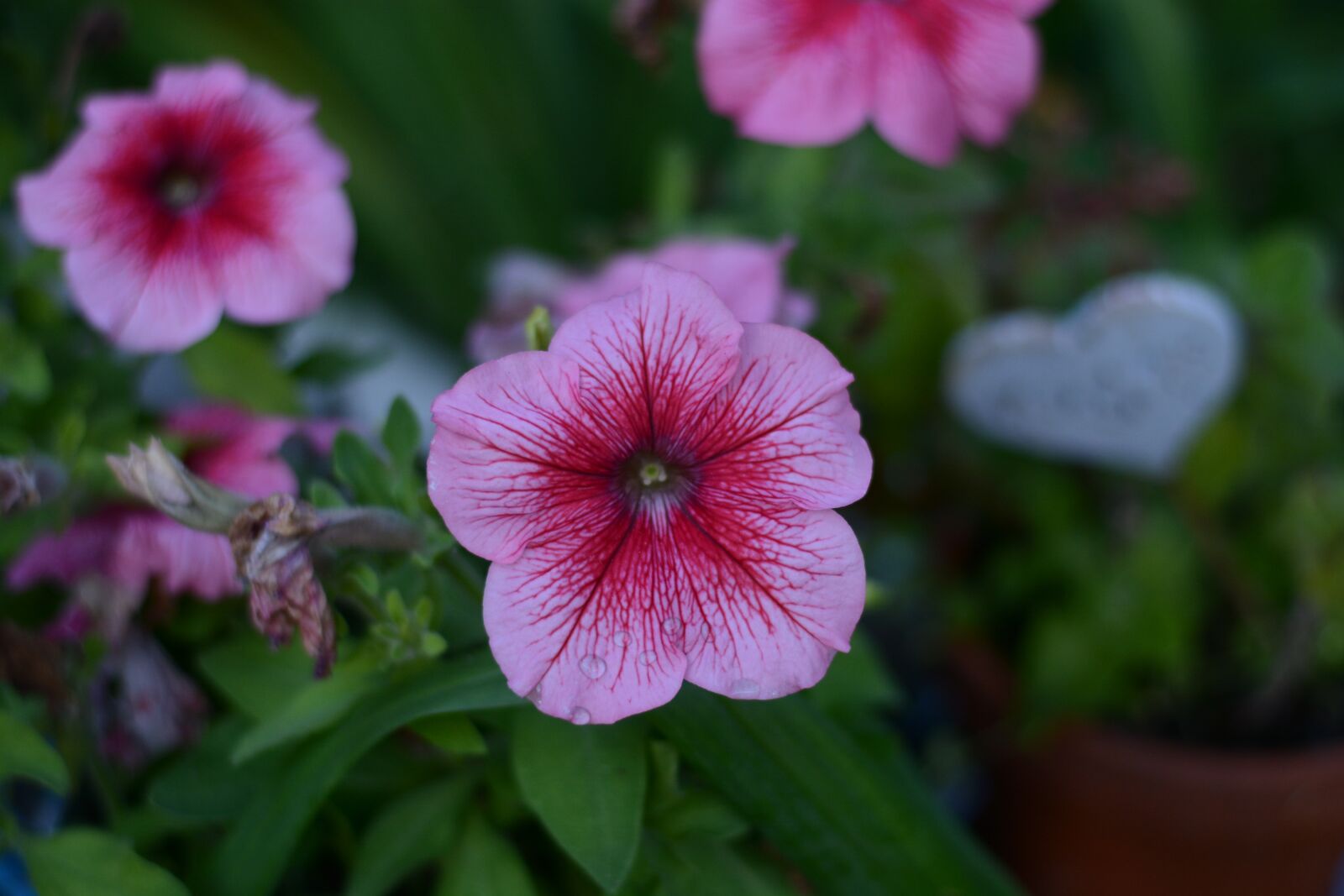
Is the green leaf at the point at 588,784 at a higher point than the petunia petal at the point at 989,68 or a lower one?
lower

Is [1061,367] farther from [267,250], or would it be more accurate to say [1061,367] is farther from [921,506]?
[267,250]

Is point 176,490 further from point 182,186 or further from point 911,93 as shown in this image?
point 911,93

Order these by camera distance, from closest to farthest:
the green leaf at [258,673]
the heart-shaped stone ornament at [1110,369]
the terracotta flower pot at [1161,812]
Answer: the green leaf at [258,673], the heart-shaped stone ornament at [1110,369], the terracotta flower pot at [1161,812]

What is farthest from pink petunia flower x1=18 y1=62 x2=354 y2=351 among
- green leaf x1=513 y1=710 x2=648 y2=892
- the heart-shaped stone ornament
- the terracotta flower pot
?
the terracotta flower pot

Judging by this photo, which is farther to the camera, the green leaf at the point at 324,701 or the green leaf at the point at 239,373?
the green leaf at the point at 239,373

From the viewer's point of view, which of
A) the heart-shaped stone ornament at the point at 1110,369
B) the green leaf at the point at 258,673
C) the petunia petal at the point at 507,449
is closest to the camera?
the petunia petal at the point at 507,449

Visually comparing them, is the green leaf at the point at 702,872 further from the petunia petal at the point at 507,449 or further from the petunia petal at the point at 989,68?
the petunia petal at the point at 989,68

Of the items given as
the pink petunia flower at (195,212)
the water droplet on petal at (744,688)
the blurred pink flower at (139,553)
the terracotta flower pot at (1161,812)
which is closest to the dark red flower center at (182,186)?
the pink petunia flower at (195,212)
